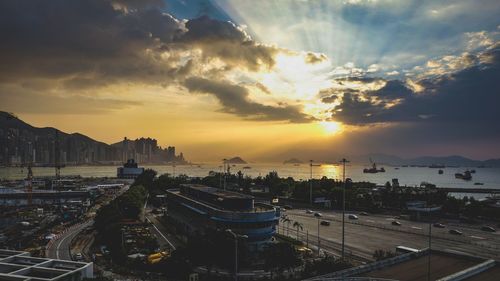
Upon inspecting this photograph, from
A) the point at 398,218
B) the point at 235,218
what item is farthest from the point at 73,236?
the point at 398,218

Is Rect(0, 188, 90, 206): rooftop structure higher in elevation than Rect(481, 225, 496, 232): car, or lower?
lower

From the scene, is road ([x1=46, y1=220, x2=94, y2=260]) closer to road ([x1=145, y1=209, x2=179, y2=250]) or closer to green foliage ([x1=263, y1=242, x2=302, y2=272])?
road ([x1=145, y1=209, x2=179, y2=250])

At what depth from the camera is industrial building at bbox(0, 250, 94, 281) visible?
32.3 m

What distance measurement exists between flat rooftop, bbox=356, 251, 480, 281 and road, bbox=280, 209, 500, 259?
1687 cm

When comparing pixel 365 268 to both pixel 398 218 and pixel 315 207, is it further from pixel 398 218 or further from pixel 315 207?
pixel 315 207

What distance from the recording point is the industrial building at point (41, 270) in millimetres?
32344

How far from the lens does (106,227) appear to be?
210 ft

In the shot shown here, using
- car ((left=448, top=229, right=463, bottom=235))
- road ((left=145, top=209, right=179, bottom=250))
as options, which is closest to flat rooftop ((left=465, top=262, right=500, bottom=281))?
car ((left=448, top=229, right=463, bottom=235))

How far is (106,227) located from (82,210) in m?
53.0

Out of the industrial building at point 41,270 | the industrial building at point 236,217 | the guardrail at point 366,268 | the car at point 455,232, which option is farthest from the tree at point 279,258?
the car at point 455,232

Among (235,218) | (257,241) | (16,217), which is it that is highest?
(235,218)

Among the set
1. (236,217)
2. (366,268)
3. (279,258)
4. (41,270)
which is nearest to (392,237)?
(279,258)

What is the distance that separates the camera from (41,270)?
1357 inches

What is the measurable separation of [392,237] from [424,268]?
33.0 meters
